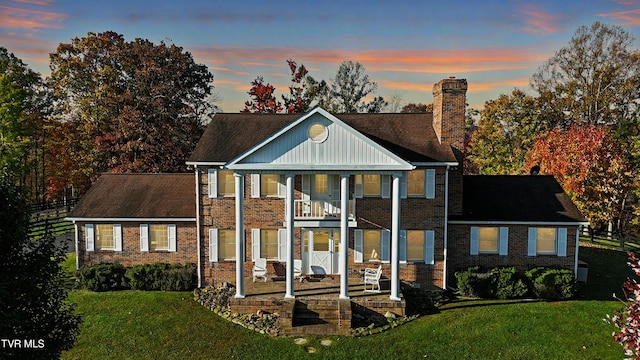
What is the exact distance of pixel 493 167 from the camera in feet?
136

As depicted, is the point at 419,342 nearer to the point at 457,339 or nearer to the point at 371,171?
the point at 457,339

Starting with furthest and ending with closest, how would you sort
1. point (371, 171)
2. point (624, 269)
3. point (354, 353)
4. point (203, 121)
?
point (203, 121), point (624, 269), point (371, 171), point (354, 353)

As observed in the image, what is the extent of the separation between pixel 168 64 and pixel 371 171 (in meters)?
26.1

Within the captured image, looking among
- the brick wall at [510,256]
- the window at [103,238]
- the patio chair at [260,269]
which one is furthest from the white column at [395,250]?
the window at [103,238]

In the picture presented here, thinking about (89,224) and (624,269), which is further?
(624,269)

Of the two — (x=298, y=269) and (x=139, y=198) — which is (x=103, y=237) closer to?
(x=139, y=198)

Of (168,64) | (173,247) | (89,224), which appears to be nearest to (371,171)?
(173,247)

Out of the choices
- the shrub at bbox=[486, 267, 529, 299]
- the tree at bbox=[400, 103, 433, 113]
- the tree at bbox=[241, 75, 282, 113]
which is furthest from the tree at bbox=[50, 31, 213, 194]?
the tree at bbox=[400, 103, 433, 113]

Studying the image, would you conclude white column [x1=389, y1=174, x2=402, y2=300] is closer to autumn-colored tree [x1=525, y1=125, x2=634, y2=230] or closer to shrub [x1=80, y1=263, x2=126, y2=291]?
shrub [x1=80, y1=263, x2=126, y2=291]

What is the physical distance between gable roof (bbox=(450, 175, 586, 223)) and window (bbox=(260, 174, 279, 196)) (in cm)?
830

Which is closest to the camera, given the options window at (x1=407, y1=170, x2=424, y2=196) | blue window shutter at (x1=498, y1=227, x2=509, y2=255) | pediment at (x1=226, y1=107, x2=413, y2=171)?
pediment at (x1=226, y1=107, x2=413, y2=171)

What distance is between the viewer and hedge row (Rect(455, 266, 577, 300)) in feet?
56.6

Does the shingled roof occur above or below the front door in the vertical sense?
above

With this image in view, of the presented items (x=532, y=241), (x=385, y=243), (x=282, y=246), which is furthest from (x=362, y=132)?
(x=532, y=241)
